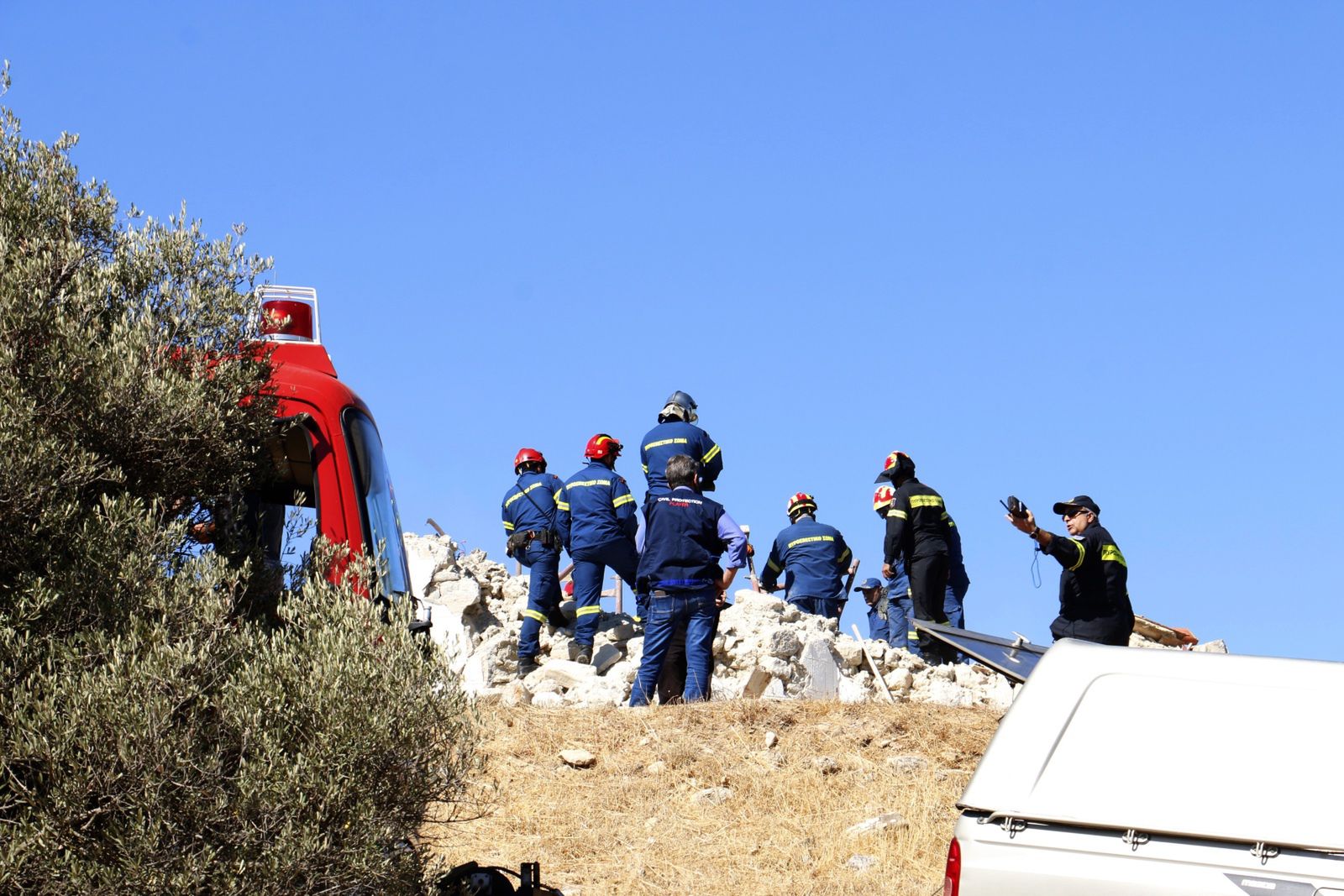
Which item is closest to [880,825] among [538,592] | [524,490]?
[538,592]

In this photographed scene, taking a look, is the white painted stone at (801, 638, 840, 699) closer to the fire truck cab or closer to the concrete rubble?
the concrete rubble

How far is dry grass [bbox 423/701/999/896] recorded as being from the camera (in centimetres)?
771

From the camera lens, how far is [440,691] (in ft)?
18.0

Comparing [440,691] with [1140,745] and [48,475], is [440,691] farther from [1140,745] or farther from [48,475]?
[1140,745]

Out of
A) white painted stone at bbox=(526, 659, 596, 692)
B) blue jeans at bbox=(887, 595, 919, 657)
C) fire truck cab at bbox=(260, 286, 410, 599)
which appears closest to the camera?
fire truck cab at bbox=(260, 286, 410, 599)

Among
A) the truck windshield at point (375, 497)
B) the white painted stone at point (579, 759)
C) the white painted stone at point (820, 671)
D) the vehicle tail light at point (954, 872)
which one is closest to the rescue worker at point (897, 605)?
the white painted stone at point (820, 671)

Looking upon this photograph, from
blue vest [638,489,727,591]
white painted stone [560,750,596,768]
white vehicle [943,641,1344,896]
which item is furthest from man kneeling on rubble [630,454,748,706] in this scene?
white vehicle [943,641,1344,896]

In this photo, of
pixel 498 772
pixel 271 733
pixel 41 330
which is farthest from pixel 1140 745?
pixel 498 772

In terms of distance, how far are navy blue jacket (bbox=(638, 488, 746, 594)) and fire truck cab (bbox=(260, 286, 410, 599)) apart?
317 cm

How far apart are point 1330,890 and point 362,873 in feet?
10.4

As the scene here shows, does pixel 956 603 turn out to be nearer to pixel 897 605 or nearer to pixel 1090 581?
pixel 897 605

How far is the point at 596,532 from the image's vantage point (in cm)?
1259

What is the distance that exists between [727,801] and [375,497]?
3049 mm

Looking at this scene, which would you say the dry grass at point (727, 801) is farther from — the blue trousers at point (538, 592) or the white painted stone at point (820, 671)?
the blue trousers at point (538, 592)
